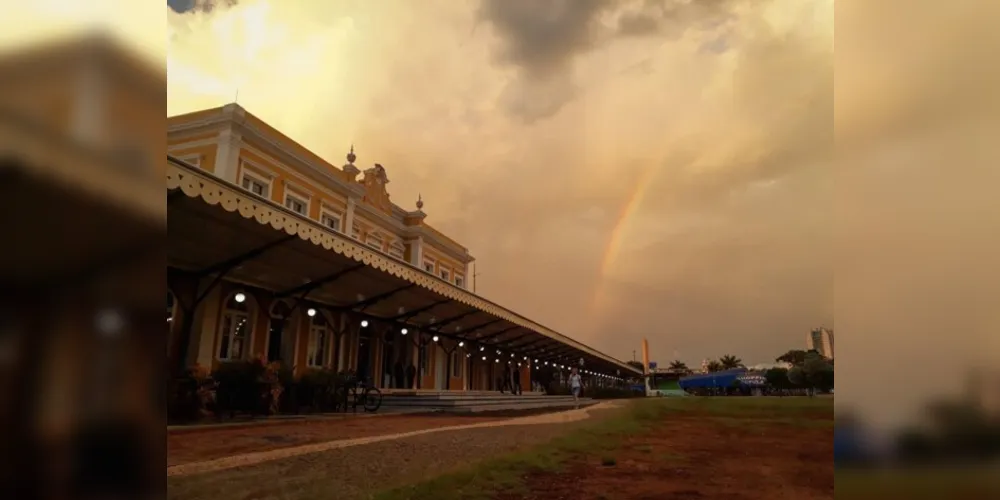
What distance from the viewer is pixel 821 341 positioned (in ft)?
3.58

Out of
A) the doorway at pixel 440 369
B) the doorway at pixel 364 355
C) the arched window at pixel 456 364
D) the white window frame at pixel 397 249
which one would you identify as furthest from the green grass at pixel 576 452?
the arched window at pixel 456 364

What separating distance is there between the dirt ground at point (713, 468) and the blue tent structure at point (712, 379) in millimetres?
175

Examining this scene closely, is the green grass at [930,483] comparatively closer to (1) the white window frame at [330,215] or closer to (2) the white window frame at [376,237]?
(1) the white window frame at [330,215]

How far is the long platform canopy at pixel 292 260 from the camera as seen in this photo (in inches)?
215

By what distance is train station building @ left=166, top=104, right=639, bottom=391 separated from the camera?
6.38 metres

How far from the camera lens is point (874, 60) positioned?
98cm

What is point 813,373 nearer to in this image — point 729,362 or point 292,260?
point 729,362

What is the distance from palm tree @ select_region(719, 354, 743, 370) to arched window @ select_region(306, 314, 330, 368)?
1091 centimetres

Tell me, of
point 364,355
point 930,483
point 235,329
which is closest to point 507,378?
point 364,355

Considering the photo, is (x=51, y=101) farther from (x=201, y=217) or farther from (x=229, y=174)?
(x=229, y=174)

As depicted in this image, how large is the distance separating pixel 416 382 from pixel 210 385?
392 inches

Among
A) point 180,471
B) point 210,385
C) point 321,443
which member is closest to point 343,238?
point 210,385

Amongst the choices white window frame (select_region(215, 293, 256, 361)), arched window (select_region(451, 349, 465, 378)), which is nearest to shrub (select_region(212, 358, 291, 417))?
white window frame (select_region(215, 293, 256, 361))

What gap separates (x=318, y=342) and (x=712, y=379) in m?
11.2
